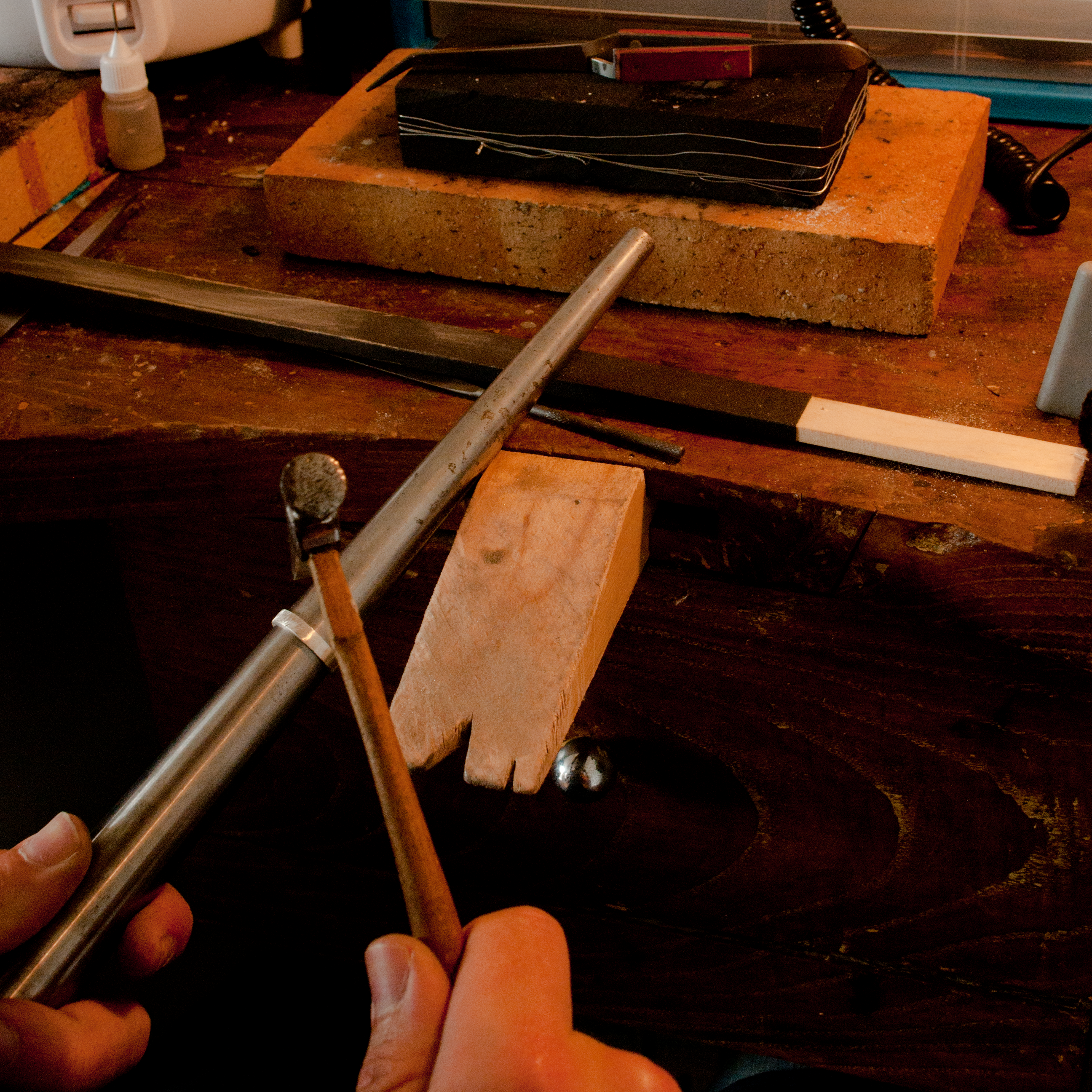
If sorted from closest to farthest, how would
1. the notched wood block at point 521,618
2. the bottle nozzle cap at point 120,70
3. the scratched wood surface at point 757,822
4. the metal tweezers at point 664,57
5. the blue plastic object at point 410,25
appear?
the notched wood block at point 521,618 → the scratched wood surface at point 757,822 → the metal tweezers at point 664,57 → the bottle nozzle cap at point 120,70 → the blue plastic object at point 410,25

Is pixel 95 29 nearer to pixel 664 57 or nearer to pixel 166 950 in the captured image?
pixel 664 57

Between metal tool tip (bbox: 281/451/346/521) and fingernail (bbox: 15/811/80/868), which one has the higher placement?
metal tool tip (bbox: 281/451/346/521)

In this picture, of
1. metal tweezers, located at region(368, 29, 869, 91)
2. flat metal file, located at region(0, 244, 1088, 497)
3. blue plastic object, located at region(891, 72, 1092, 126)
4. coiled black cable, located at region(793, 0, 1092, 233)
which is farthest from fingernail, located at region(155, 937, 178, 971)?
blue plastic object, located at region(891, 72, 1092, 126)

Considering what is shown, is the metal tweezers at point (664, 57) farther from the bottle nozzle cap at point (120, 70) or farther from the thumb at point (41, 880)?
the thumb at point (41, 880)

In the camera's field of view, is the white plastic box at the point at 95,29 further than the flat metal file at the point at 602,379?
Yes

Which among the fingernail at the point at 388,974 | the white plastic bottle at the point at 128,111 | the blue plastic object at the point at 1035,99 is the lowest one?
the fingernail at the point at 388,974

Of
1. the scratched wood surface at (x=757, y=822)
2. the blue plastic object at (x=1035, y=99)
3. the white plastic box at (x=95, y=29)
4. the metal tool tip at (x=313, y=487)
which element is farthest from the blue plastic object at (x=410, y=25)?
the metal tool tip at (x=313, y=487)

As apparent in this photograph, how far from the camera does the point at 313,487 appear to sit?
0.34 metres

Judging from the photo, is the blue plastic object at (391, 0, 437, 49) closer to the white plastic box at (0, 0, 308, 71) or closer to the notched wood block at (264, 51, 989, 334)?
the white plastic box at (0, 0, 308, 71)

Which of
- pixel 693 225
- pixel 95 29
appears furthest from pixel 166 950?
pixel 95 29

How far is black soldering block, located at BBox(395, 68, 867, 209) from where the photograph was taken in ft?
2.29

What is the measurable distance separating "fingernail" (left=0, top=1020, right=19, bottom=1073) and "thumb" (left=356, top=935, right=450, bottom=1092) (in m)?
0.14

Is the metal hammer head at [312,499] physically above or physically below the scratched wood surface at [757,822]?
above

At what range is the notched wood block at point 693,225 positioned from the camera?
0.69 meters
